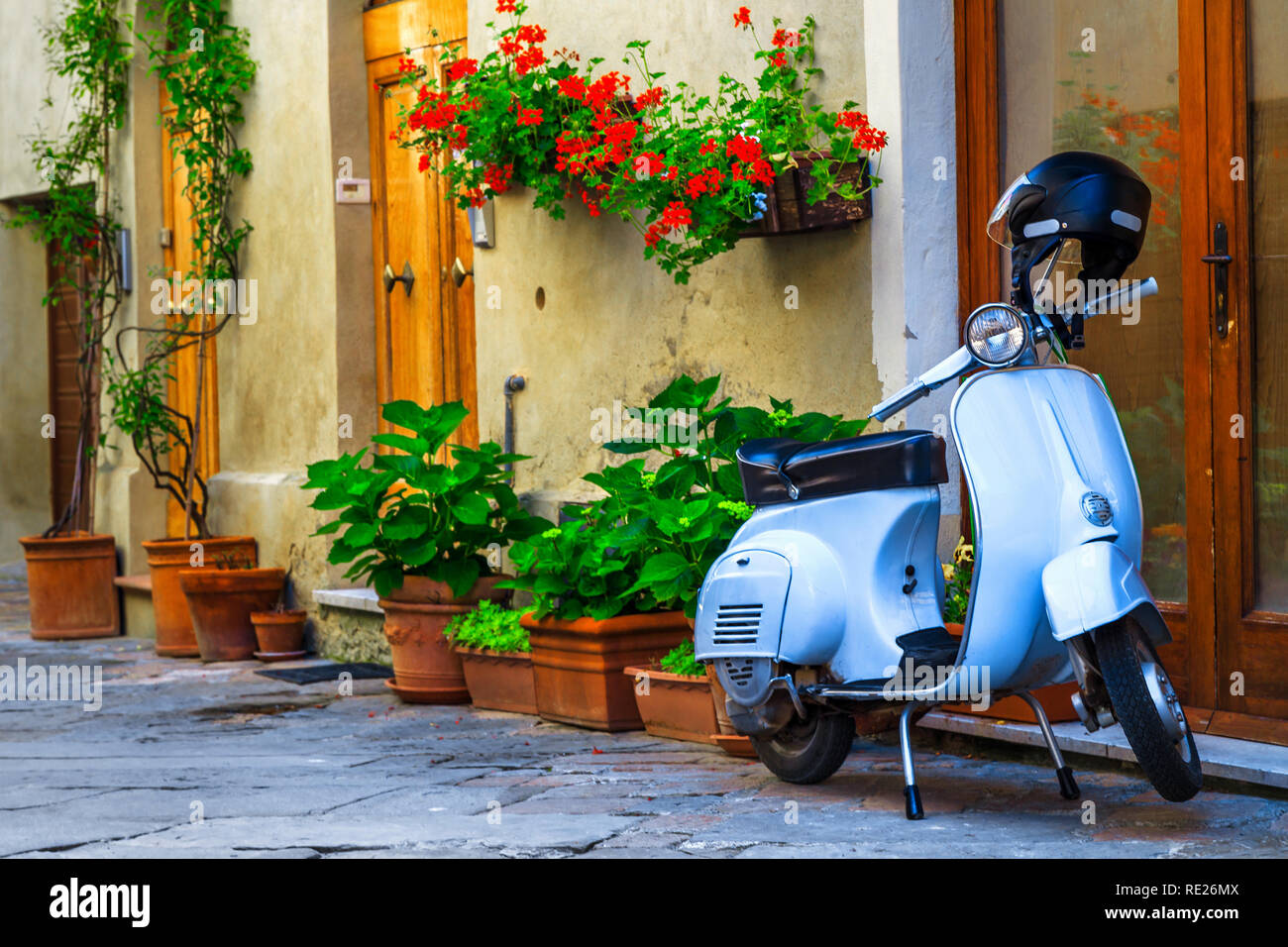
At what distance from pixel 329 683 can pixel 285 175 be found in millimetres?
2558

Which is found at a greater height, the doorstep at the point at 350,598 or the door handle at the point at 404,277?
the door handle at the point at 404,277

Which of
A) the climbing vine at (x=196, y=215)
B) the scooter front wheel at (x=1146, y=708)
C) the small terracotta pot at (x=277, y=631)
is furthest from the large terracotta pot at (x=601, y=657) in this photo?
the climbing vine at (x=196, y=215)

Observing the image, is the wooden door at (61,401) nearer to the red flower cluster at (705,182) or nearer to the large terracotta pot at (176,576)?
the large terracotta pot at (176,576)

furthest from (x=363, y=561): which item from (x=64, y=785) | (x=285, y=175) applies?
(x=285, y=175)

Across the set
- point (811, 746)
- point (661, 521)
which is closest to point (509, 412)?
point (661, 521)

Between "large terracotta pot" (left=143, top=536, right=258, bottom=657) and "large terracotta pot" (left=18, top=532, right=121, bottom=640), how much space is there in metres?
0.71

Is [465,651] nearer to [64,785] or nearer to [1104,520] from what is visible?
[64,785]

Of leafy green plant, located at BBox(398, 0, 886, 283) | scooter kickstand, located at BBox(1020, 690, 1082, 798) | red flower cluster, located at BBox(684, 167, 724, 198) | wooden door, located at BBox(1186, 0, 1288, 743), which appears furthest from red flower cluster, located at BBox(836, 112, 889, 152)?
scooter kickstand, located at BBox(1020, 690, 1082, 798)

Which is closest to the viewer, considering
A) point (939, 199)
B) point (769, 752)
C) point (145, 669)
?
point (769, 752)

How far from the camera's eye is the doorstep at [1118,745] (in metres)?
3.62

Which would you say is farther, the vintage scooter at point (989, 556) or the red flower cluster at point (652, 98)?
the red flower cluster at point (652, 98)

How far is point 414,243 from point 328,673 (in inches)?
75.5

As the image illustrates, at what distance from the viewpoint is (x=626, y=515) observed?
474cm

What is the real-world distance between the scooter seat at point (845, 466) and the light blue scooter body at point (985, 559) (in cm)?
3
